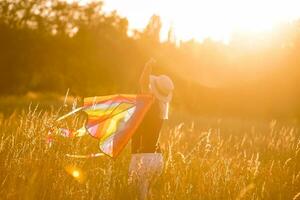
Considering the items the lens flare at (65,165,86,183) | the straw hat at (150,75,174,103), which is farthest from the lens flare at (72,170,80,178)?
the straw hat at (150,75,174,103)

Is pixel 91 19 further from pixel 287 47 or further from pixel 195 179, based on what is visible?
pixel 195 179

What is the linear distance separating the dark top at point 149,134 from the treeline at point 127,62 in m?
25.5

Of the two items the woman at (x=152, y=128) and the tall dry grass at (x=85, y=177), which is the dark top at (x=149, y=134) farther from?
the tall dry grass at (x=85, y=177)

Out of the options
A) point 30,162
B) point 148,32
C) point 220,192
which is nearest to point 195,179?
point 220,192

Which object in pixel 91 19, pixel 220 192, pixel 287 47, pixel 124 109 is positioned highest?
pixel 91 19

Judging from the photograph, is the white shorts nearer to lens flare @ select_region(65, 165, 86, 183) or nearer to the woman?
the woman

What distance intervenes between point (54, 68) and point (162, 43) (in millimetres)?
14303

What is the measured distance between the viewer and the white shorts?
582cm

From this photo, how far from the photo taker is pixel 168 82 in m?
6.73

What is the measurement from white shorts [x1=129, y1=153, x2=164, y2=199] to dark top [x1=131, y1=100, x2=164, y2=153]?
85 millimetres

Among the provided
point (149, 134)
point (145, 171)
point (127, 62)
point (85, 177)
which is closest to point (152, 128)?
point (149, 134)

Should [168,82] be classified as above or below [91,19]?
below

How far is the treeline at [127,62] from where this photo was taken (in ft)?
113

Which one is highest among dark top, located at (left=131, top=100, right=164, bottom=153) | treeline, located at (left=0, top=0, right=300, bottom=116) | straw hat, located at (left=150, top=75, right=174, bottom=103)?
treeline, located at (left=0, top=0, right=300, bottom=116)
